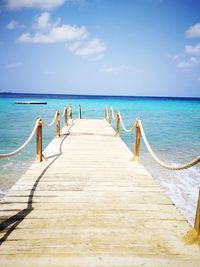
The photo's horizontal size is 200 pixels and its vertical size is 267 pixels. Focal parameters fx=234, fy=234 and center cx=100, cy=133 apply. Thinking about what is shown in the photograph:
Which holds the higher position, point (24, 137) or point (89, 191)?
point (89, 191)

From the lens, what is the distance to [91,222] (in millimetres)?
3480

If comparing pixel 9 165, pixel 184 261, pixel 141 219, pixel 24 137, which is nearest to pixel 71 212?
pixel 141 219

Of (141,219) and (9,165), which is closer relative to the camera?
(141,219)

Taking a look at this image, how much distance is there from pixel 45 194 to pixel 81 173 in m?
1.50

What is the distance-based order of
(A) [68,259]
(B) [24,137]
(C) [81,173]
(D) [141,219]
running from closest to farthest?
(A) [68,259] < (D) [141,219] < (C) [81,173] < (B) [24,137]

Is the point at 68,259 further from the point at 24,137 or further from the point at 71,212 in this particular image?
the point at 24,137

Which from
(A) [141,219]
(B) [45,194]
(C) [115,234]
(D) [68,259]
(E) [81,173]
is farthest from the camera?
(E) [81,173]

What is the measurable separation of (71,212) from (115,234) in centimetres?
90

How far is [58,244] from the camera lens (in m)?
2.92

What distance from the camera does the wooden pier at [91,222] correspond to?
2.72 metres

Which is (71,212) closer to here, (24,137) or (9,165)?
(9,165)

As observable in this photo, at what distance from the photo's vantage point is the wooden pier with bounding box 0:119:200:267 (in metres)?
2.72

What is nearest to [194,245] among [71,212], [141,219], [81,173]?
[141,219]

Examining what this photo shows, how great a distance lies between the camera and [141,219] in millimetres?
3619
